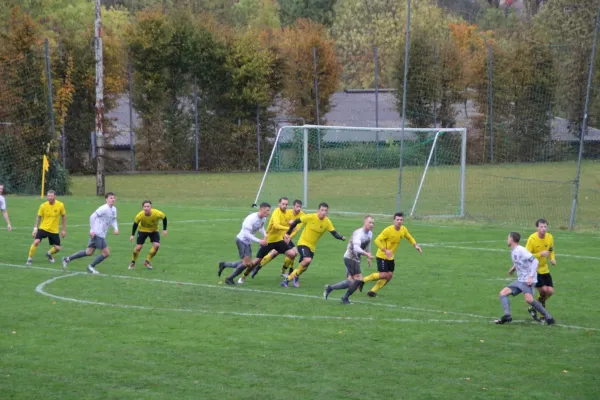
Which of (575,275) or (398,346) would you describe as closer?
(398,346)

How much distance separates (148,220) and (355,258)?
658 centimetres

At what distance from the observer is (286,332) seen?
52.2 feet

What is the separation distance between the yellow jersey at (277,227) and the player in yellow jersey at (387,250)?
2672mm

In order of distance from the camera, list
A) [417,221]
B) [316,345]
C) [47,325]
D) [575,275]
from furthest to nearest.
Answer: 1. [417,221]
2. [575,275]
3. [47,325]
4. [316,345]

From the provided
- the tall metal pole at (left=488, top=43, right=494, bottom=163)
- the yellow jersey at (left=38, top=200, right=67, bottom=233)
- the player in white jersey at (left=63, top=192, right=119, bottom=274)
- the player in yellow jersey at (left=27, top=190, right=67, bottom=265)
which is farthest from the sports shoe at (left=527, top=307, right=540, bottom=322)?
the tall metal pole at (left=488, top=43, right=494, bottom=163)

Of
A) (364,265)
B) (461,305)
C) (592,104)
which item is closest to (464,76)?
(592,104)

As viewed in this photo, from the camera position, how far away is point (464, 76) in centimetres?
5353

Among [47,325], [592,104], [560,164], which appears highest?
[592,104]

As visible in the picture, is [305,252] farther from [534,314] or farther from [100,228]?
[534,314]

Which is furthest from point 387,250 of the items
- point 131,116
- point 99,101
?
point 131,116

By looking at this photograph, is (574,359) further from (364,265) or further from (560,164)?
(560,164)

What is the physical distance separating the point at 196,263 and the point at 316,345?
32.7ft

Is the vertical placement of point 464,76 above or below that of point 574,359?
above

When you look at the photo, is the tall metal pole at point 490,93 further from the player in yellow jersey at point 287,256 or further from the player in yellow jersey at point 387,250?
the player in yellow jersey at point 387,250
